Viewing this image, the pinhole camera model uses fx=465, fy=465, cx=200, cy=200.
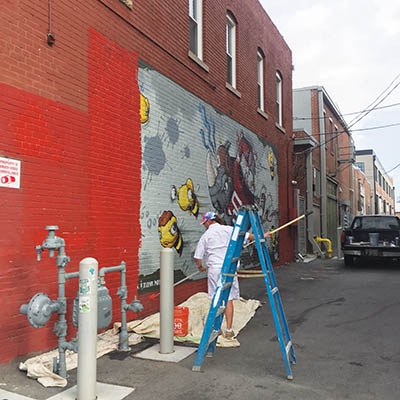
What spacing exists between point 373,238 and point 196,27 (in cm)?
849

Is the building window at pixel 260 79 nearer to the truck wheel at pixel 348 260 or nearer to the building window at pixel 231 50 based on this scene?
the building window at pixel 231 50

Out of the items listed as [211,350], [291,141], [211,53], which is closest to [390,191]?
[291,141]

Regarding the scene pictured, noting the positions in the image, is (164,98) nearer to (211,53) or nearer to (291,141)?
(211,53)

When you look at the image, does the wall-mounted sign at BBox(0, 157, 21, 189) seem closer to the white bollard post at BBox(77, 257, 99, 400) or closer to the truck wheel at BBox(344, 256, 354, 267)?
the white bollard post at BBox(77, 257, 99, 400)

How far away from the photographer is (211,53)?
10.5 m

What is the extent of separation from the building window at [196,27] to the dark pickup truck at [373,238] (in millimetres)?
7923

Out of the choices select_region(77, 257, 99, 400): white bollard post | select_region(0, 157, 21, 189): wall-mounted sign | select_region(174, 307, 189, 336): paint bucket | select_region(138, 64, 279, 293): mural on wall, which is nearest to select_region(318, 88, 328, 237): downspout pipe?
select_region(138, 64, 279, 293): mural on wall

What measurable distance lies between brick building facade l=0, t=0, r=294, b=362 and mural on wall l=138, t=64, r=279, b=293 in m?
0.03

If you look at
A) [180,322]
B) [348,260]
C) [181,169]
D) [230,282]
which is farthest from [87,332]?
[348,260]

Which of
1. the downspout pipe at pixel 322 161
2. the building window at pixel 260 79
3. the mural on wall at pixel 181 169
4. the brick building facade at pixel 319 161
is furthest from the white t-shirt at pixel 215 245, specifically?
the downspout pipe at pixel 322 161

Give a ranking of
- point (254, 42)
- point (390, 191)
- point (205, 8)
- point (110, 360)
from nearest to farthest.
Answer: point (110, 360) < point (205, 8) < point (254, 42) < point (390, 191)

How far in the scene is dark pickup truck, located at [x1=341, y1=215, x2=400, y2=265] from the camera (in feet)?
46.4

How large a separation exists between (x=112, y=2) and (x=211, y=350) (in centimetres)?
506

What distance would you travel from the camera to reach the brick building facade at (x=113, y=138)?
510 centimetres
